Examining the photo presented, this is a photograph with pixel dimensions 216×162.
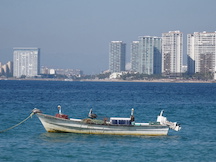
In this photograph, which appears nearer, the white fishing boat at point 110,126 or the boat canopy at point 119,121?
the white fishing boat at point 110,126

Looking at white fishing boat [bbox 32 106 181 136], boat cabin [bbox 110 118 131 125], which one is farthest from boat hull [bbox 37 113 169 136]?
boat cabin [bbox 110 118 131 125]

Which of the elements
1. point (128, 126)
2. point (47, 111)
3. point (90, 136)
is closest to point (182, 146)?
point (128, 126)

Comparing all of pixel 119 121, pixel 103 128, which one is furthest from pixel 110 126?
pixel 119 121

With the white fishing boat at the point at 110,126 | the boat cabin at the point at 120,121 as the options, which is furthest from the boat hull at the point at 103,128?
the boat cabin at the point at 120,121

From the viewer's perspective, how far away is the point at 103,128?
4128 centimetres

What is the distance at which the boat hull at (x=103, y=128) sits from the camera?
41.1 m

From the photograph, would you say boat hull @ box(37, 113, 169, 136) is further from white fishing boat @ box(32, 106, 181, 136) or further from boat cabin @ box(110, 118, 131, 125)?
boat cabin @ box(110, 118, 131, 125)

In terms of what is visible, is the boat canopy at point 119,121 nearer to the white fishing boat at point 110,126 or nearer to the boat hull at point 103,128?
the white fishing boat at point 110,126

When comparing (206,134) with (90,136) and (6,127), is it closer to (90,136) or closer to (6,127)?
(90,136)

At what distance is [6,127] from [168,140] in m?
16.2

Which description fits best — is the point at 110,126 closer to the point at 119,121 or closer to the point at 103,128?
the point at 103,128

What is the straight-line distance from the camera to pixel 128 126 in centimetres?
4103

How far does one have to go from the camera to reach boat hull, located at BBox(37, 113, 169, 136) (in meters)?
41.1

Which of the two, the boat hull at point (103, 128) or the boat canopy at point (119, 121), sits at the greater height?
the boat canopy at point (119, 121)
